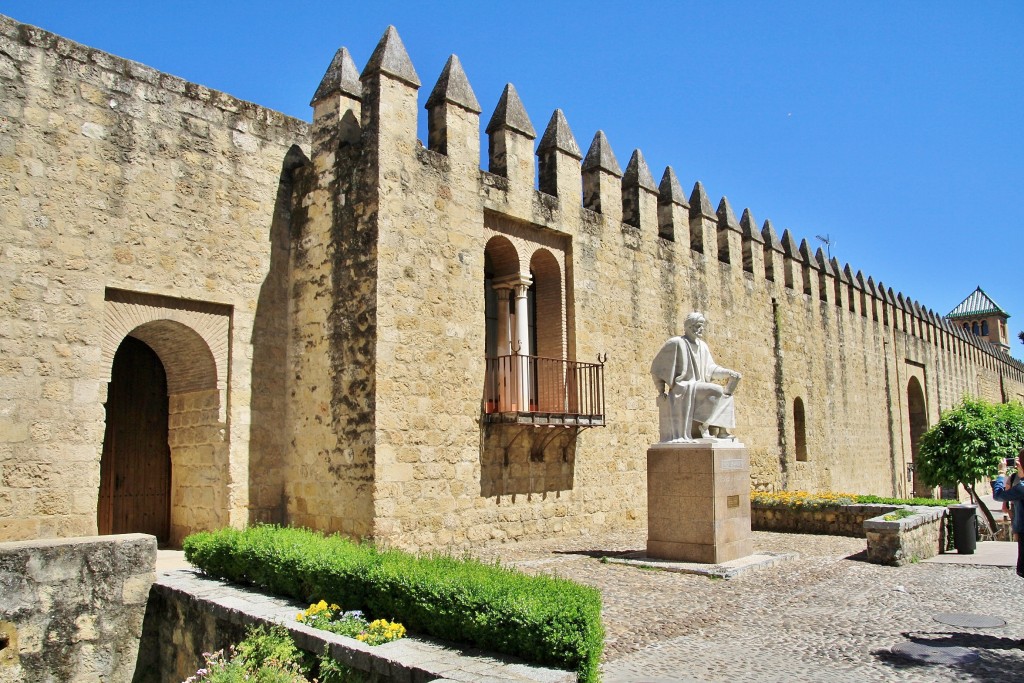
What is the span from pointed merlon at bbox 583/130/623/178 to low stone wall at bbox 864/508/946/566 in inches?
291

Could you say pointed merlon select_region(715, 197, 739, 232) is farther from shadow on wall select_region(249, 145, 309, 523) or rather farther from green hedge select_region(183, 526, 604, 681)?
→ green hedge select_region(183, 526, 604, 681)

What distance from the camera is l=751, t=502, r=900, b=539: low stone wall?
43.6 feet

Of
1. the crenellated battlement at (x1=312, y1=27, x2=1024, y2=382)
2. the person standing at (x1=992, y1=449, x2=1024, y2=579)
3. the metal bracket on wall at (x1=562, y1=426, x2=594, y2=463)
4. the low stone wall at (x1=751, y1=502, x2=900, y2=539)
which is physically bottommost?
the low stone wall at (x1=751, y1=502, x2=900, y2=539)

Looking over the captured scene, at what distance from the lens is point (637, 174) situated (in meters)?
15.7

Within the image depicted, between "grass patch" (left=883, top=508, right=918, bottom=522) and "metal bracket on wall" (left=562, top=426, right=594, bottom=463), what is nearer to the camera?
"grass patch" (left=883, top=508, right=918, bottom=522)

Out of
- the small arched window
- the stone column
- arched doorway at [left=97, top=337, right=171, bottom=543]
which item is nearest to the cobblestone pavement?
the stone column

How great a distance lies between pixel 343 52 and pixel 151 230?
3.68 m

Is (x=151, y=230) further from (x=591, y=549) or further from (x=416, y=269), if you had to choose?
(x=591, y=549)

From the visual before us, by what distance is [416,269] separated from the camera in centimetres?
1091

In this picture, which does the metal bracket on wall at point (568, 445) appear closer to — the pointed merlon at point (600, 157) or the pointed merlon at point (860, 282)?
the pointed merlon at point (600, 157)

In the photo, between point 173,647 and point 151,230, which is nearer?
point 173,647

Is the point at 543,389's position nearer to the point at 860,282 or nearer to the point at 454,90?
the point at 454,90

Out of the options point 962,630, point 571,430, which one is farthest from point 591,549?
point 962,630

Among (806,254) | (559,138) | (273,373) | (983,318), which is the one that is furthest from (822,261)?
(983,318)
